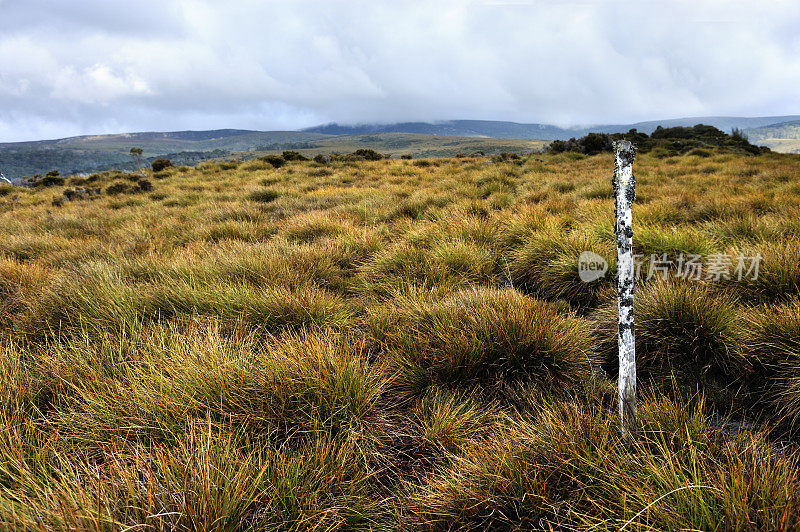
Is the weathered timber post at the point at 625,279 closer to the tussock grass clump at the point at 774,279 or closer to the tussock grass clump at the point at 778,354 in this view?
the tussock grass clump at the point at 778,354

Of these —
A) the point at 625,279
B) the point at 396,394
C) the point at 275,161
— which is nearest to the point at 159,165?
the point at 275,161

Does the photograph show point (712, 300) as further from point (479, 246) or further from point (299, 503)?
point (299, 503)

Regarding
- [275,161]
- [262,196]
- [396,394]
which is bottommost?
[396,394]

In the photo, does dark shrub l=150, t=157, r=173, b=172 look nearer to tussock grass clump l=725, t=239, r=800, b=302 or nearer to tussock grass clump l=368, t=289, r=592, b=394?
tussock grass clump l=368, t=289, r=592, b=394

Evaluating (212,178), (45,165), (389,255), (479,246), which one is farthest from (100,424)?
(45,165)

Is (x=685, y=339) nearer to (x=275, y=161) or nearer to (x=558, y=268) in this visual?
(x=558, y=268)

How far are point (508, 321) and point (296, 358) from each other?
1.53 metres

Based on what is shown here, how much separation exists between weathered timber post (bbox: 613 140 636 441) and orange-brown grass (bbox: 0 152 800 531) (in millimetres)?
122

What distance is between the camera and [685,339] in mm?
2551

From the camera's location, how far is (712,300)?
269 cm

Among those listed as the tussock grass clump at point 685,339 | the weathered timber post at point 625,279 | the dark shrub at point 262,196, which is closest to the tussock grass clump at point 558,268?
the tussock grass clump at point 685,339

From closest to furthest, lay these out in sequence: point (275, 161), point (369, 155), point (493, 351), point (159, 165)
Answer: point (493, 351), point (275, 161), point (159, 165), point (369, 155)

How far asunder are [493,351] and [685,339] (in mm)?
1451

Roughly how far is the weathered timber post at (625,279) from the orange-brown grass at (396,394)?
0.40 ft
